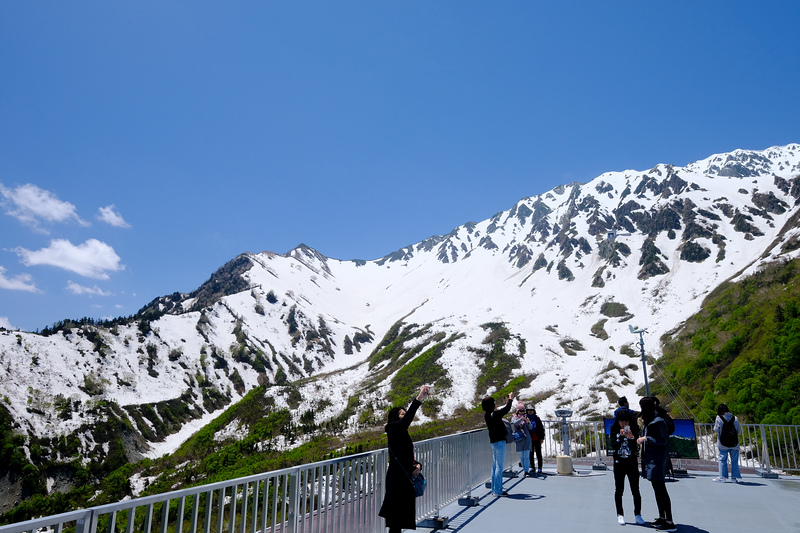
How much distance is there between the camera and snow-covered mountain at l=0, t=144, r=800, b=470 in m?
46.4

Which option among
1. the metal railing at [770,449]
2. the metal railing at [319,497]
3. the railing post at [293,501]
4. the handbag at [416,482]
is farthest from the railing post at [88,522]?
the metal railing at [770,449]

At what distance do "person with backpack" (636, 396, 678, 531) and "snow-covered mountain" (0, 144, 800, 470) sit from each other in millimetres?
24036

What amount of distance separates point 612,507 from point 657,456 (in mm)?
2209

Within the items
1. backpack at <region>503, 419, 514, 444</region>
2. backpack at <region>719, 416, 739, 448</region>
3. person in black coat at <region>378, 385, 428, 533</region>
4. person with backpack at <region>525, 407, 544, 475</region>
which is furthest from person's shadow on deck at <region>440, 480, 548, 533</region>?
backpack at <region>719, 416, 739, 448</region>

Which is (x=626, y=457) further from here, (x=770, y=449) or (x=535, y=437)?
(x=770, y=449)

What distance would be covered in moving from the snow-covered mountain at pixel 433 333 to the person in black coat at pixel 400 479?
88.2 ft

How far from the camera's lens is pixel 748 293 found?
4647 centimetres

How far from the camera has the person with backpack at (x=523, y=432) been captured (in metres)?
11.0

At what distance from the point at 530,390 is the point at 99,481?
129ft

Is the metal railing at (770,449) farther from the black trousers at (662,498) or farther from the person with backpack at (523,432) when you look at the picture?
the black trousers at (662,498)

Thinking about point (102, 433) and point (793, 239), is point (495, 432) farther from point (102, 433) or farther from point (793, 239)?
point (793, 239)

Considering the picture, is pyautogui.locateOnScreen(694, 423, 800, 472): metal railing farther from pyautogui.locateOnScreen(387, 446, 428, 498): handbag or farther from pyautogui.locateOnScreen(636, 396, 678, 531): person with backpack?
pyautogui.locateOnScreen(387, 446, 428, 498): handbag

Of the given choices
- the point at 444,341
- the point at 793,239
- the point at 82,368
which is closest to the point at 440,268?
the point at 444,341

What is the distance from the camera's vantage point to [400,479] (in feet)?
17.1
